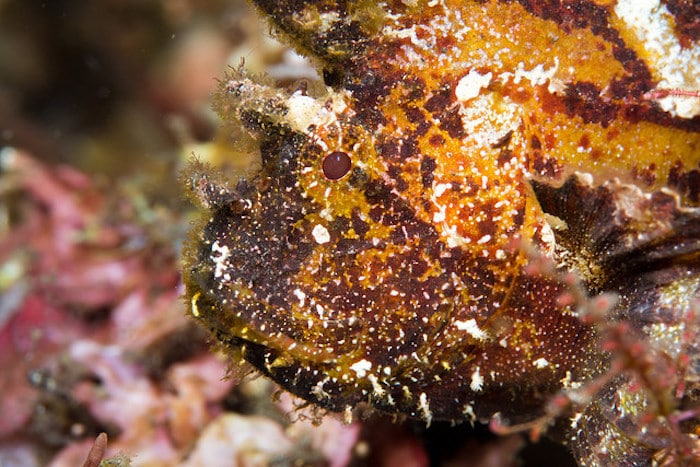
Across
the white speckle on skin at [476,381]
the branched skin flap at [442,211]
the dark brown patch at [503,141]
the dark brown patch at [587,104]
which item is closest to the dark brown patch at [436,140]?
the branched skin flap at [442,211]

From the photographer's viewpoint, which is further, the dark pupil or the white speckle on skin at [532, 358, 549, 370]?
the white speckle on skin at [532, 358, 549, 370]

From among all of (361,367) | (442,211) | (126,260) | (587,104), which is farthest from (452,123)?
(126,260)

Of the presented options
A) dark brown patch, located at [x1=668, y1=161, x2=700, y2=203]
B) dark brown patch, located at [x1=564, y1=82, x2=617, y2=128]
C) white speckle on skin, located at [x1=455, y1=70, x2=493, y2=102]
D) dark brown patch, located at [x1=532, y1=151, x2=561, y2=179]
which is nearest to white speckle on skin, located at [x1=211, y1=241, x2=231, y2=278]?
white speckle on skin, located at [x1=455, y1=70, x2=493, y2=102]

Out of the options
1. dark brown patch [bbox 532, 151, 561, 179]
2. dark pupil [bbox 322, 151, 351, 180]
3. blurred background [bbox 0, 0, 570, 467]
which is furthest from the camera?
blurred background [bbox 0, 0, 570, 467]

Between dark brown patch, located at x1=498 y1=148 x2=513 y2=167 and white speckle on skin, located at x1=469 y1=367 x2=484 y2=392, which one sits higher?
dark brown patch, located at x1=498 y1=148 x2=513 y2=167

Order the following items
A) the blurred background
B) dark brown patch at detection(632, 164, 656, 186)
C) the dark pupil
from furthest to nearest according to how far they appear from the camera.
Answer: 1. the blurred background
2. dark brown patch at detection(632, 164, 656, 186)
3. the dark pupil

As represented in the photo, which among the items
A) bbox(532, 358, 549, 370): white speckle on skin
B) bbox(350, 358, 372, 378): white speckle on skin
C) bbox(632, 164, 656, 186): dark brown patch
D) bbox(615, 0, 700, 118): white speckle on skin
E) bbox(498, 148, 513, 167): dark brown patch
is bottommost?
bbox(350, 358, 372, 378): white speckle on skin

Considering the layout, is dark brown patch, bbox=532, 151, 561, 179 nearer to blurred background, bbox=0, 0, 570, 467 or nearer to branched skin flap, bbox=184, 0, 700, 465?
branched skin flap, bbox=184, 0, 700, 465

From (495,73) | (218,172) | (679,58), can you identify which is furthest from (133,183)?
(679,58)
